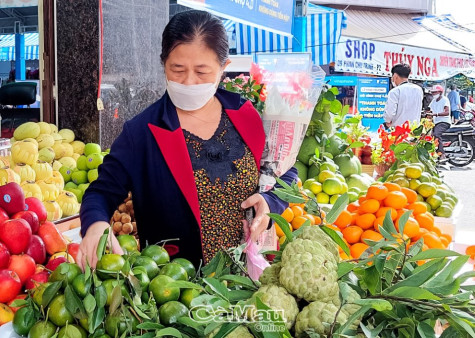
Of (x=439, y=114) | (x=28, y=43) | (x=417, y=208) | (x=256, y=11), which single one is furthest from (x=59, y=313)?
(x=28, y=43)

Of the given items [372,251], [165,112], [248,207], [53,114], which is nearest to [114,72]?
[53,114]

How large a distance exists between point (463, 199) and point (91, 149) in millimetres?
6226

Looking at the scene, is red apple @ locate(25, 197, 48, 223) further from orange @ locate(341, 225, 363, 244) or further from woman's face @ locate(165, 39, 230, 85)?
orange @ locate(341, 225, 363, 244)

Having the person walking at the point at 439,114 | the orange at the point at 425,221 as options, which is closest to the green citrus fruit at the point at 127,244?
the orange at the point at 425,221

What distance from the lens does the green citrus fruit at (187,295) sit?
4.32 feet

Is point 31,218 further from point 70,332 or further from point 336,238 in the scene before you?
point 336,238

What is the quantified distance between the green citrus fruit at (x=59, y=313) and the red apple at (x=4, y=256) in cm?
68

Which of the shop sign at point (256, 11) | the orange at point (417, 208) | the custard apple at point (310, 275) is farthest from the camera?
the shop sign at point (256, 11)

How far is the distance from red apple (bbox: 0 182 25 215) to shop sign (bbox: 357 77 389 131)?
1165 centimetres

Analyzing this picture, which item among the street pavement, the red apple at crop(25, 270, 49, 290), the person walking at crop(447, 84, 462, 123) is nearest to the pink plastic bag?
the red apple at crop(25, 270, 49, 290)

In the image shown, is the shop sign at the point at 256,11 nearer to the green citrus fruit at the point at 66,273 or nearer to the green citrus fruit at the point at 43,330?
the green citrus fruit at the point at 66,273

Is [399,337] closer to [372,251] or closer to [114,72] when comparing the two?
[372,251]

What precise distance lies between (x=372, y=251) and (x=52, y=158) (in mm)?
3056

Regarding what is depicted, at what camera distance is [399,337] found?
1118mm
